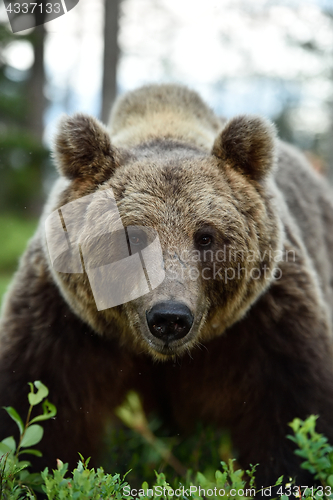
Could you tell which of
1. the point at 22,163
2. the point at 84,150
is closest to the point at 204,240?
the point at 84,150

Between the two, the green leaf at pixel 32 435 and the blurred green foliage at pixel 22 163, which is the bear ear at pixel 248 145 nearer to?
the green leaf at pixel 32 435

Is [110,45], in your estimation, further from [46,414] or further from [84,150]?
[46,414]

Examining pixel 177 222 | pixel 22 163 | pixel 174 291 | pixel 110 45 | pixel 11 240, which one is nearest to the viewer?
pixel 174 291

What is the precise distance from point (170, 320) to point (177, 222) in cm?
58

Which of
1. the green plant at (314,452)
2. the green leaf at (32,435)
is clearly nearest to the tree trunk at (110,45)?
the green leaf at (32,435)

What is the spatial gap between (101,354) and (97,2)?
260 centimetres

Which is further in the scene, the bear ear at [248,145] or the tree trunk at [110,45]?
the tree trunk at [110,45]

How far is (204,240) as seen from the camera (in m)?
2.90

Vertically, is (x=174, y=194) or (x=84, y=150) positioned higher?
(x=84, y=150)

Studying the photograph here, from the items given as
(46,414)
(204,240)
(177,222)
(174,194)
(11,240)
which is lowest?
(46,414)

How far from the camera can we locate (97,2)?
3943mm

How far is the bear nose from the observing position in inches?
98.6

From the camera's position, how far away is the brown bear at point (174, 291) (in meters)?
2.88

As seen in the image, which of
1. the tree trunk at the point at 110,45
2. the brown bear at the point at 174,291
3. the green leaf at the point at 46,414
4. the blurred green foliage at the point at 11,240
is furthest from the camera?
the blurred green foliage at the point at 11,240
